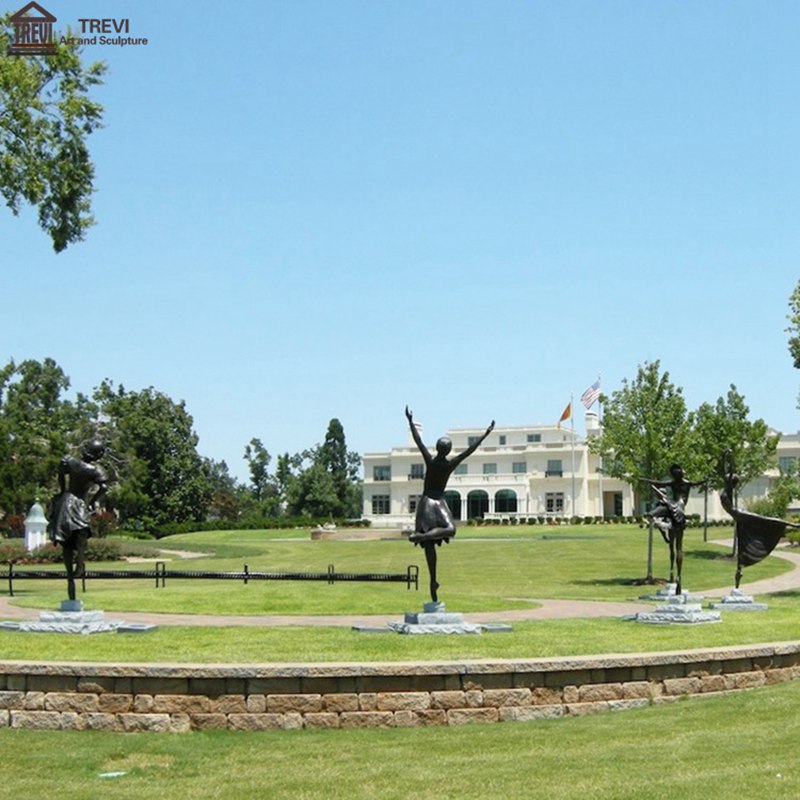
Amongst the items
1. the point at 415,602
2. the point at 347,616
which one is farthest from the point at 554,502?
the point at 347,616

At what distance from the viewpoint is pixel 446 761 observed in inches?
365

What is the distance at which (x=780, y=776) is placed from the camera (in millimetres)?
8492

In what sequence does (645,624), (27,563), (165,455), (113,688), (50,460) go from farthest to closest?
(165,455) < (50,460) < (27,563) < (645,624) < (113,688)

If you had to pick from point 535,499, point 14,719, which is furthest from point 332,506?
point 14,719

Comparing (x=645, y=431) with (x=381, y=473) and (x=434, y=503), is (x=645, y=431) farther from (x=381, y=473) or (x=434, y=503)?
(x=381, y=473)

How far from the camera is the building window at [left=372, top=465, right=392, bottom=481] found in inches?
4003

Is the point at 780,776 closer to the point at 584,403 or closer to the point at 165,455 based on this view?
the point at 584,403

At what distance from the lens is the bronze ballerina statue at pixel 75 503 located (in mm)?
14797

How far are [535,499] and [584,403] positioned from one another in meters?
27.9

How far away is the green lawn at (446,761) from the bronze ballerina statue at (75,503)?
4669mm

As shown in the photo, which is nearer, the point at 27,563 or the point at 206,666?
the point at 206,666

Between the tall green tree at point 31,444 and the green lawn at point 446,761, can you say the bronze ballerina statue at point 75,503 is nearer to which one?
the green lawn at point 446,761

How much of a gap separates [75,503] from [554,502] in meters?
79.9

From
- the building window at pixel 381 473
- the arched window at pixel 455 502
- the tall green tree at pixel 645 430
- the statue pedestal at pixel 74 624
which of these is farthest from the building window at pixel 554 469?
the statue pedestal at pixel 74 624
